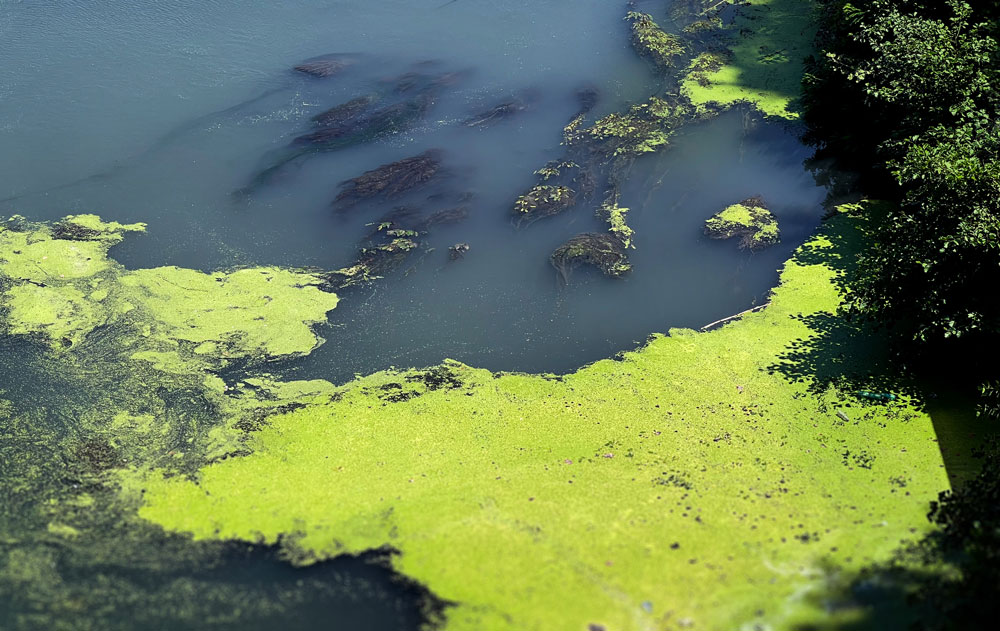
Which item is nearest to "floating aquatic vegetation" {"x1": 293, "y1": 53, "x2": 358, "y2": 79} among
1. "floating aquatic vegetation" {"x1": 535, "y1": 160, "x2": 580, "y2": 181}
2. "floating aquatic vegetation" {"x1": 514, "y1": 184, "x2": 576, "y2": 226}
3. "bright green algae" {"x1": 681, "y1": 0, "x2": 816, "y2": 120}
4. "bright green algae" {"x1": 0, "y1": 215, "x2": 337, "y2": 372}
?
"floating aquatic vegetation" {"x1": 535, "y1": 160, "x2": 580, "y2": 181}

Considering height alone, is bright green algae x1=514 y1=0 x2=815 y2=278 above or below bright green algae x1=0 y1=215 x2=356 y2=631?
above

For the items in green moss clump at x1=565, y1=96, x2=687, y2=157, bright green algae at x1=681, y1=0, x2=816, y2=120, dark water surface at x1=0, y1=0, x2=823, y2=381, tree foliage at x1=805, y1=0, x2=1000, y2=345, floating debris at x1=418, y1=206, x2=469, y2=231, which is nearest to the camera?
tree foliage at x1=805, y1=0, x2=1000, y2=345

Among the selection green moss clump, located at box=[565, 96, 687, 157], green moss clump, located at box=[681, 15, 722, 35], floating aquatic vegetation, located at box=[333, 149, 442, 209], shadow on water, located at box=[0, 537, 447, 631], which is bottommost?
shadow on water, located at box=[0, 537, 447, 631]

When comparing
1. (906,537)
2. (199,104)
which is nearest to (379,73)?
(199,104)

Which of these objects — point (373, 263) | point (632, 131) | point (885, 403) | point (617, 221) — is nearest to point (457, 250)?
point (373, 263)

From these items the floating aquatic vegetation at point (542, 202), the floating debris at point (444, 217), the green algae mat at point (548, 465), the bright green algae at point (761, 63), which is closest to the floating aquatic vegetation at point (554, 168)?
the floating aquatic vegetation at point (542, 202)

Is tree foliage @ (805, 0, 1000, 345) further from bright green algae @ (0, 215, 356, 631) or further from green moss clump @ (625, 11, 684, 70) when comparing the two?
bright green algae @ (0, 215, 356, 631)

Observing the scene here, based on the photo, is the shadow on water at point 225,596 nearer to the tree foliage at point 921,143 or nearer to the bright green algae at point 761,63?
the tree foliage at point 921,143
